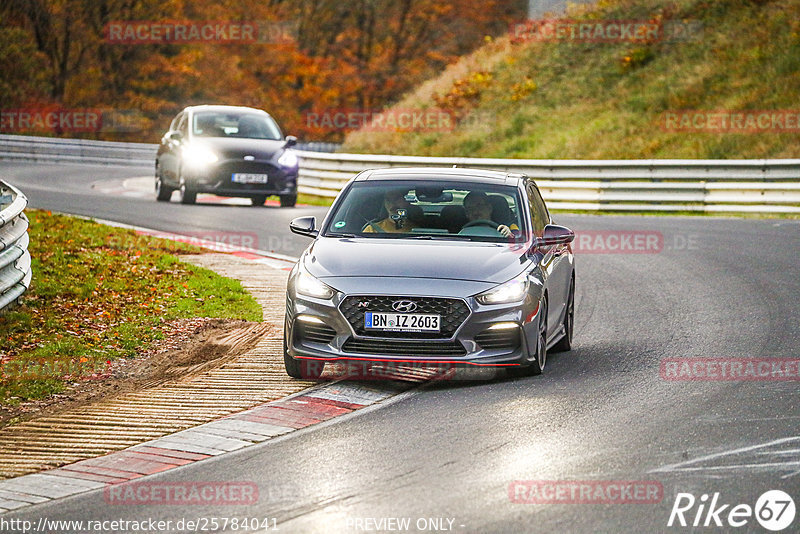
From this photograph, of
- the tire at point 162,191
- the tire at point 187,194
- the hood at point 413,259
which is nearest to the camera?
the hood at point 413,259

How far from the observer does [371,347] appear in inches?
363

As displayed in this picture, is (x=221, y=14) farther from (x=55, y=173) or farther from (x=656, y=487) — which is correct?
(x=656, y=487)

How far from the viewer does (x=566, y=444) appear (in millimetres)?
7539

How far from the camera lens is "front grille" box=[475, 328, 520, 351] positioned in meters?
9.27

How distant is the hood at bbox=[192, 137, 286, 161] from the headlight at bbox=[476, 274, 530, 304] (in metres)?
16.4

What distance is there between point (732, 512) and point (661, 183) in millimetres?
21102

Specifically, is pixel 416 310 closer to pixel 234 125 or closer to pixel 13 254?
pixel 13 254

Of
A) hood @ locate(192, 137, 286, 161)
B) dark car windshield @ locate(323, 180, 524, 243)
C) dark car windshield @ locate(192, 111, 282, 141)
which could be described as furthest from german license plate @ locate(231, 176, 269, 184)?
dark car windshield @ locate(323, 180, 524, 243)

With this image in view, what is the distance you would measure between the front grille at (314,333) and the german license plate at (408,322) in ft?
1.24

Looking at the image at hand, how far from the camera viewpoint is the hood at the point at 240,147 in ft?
82.8

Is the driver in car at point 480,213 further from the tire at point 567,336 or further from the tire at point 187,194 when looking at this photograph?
the tire at point 187,194
